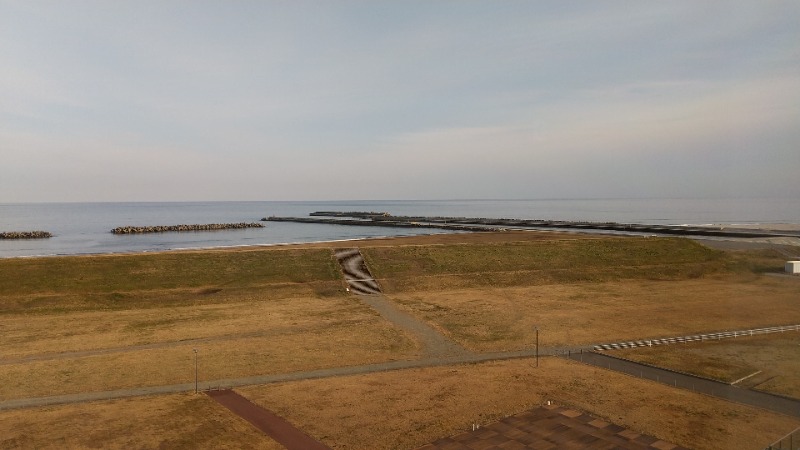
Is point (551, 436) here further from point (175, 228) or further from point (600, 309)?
point (175, 228)

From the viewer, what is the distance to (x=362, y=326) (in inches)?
1697

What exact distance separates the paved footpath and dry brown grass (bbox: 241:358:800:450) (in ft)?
3.59

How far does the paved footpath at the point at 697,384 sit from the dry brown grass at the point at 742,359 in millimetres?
1014

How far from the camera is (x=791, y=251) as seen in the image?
78312 millimetres

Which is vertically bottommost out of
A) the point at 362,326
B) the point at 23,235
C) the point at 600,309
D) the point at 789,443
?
the point at 362,326

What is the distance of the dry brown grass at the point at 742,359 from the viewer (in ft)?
92.6

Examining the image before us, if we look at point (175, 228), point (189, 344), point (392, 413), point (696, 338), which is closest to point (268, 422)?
point (392, 413)

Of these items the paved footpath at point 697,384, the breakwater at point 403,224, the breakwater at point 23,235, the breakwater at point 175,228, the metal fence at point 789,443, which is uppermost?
the breakwater at point 403,224

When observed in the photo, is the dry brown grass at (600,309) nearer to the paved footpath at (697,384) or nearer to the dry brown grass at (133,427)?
the paved footpath at (697,384)

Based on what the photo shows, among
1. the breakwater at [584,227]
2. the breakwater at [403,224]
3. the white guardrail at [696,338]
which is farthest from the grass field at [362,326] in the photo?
the breakwater at [403,224]

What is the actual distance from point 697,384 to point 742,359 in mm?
7336

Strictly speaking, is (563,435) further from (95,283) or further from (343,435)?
(95,283)

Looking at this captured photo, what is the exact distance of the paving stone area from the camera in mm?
20395

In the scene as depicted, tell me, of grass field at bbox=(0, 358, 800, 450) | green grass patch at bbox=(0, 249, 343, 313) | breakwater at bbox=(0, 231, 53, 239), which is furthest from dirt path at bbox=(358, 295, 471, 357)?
breakwater at bbox=(0, 231, 53, 239)
